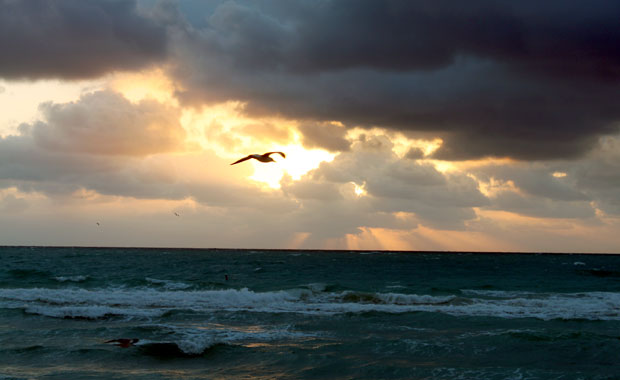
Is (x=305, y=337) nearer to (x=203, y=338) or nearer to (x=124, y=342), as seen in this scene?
(x=203, y=338)

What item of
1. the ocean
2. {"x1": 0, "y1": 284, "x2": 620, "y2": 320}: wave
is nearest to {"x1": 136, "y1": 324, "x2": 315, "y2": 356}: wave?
the ocean

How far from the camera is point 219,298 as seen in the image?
30266mm

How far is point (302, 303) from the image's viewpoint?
2805 centimetres

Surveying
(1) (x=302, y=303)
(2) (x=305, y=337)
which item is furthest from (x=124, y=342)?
(1) (x=302, y=303)

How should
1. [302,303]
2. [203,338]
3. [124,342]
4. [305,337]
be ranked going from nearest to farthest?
[124,342] → [203,338] → [305,337] → [302,303]

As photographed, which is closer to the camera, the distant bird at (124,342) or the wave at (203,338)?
the wave at (203,338)

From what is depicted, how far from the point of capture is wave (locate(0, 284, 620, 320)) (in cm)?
2359

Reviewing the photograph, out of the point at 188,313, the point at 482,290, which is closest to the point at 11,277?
the point at 188,313

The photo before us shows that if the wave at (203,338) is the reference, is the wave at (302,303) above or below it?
above

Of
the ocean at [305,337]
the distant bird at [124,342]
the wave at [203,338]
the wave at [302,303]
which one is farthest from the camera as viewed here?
the wave at [302,303]

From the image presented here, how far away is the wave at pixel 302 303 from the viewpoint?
23.6 m

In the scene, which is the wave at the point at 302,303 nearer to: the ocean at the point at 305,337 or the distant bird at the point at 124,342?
the ocean at the point at 305,337

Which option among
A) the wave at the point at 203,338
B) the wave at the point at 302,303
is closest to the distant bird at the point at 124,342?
the wave at the point at 203,338

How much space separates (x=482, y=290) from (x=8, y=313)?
29220mm
